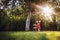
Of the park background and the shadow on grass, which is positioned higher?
the park background

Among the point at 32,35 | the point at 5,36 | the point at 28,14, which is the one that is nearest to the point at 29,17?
the point at 28,14

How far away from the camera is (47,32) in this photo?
2.61 m

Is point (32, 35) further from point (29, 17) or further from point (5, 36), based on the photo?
point (5, 36)

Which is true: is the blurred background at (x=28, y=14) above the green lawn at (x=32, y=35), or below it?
above

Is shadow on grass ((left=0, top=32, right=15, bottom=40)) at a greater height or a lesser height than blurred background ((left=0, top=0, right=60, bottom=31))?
lesser

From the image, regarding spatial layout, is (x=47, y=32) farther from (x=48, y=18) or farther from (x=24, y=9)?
(x=24, y=9)

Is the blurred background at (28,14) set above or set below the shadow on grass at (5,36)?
above

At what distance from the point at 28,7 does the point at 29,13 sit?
78 millimetres

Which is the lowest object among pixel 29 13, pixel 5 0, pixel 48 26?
pixel 48 26

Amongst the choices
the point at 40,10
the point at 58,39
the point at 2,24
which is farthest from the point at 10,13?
the point at 58,39

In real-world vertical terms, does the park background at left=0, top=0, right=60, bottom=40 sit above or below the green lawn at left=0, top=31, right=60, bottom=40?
above

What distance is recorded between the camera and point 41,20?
264 cm

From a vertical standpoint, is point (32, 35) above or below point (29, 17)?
below

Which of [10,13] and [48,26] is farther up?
[10,13]
